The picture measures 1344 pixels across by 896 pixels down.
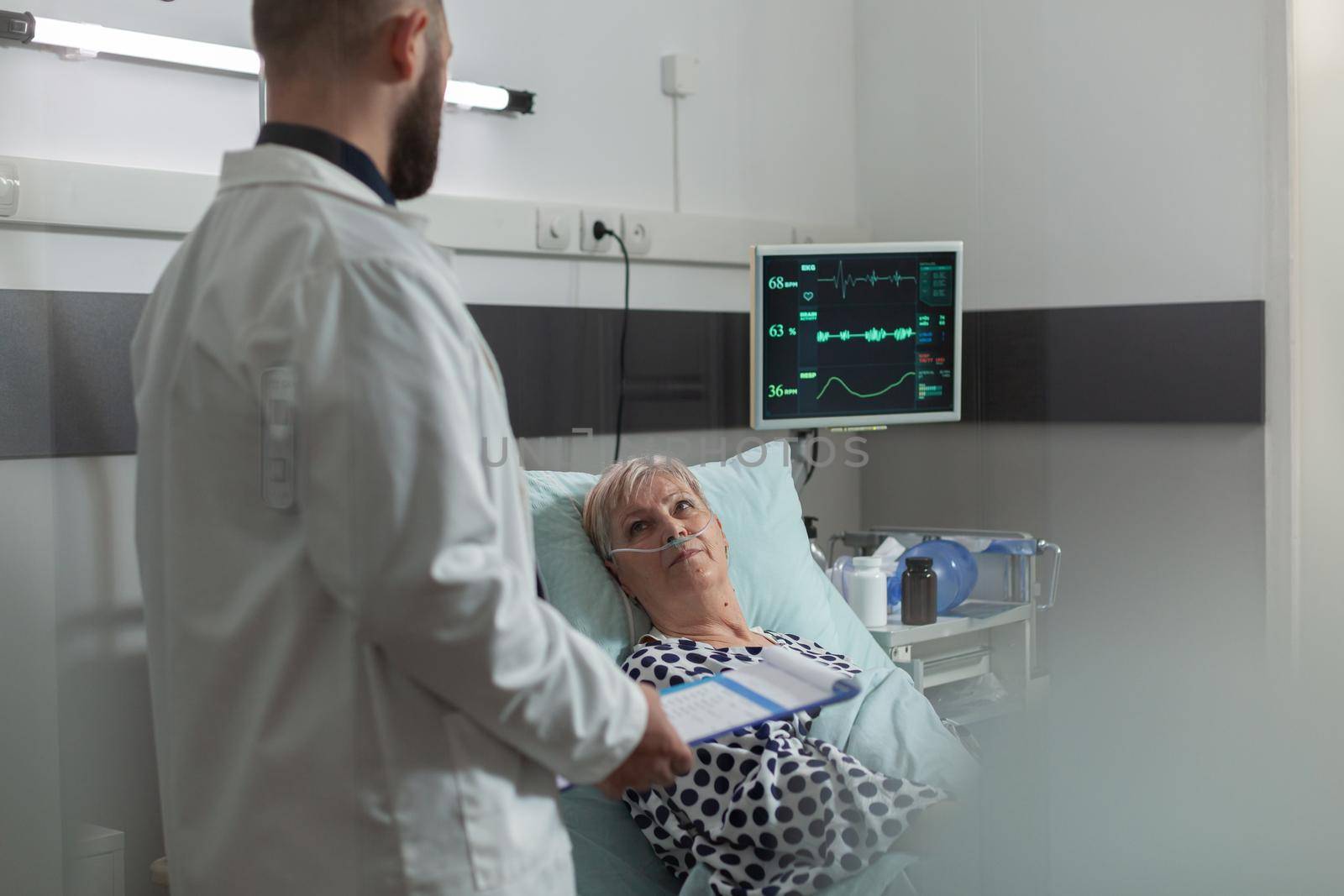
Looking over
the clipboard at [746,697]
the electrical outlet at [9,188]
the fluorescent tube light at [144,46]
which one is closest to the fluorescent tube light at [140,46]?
the fluorescent tube light at [144,46]

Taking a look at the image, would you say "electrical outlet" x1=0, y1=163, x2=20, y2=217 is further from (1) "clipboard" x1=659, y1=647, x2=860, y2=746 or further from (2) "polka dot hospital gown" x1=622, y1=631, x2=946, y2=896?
(2) "polka dot hospital gown" x1=622, y1=631, x2=946, y2=896

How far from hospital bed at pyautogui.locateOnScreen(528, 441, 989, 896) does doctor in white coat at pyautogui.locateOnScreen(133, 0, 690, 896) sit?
255 millimetres

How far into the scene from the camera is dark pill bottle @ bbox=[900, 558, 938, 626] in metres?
1.61

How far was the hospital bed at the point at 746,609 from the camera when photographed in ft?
4.40

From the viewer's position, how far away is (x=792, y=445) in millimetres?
1866

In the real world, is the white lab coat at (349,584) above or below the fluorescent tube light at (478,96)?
below

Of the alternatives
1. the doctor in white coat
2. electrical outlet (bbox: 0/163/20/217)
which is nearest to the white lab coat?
the doctor in white coat

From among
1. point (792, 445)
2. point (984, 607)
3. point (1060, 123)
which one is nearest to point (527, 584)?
point (1060, 123)

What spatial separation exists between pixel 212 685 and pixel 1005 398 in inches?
32.7

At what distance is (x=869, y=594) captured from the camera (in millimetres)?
1860

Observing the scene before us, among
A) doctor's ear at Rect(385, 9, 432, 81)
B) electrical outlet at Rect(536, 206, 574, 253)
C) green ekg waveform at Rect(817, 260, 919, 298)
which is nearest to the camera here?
A: doctor's ear at Rect(385, 9, 432, 81)

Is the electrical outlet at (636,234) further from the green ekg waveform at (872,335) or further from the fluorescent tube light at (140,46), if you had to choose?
the fluorescent tube light at (140,46)

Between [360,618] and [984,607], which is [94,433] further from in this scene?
[984,607]

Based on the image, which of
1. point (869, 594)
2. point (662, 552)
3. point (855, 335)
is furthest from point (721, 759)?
point (855, 335)
